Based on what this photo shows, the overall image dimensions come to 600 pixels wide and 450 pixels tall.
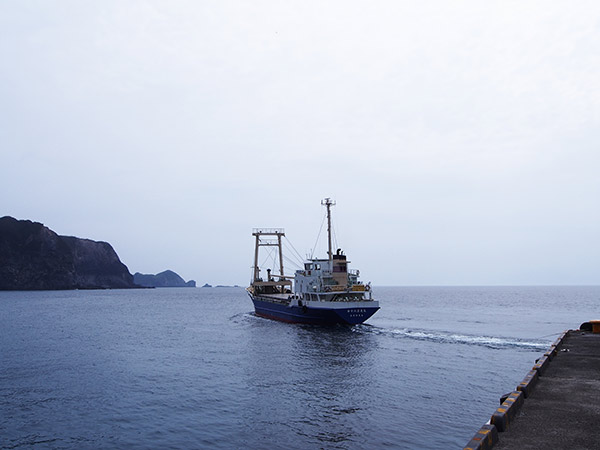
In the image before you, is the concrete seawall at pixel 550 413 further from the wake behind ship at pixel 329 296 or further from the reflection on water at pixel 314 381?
the wake behind ship at pixel 329 296

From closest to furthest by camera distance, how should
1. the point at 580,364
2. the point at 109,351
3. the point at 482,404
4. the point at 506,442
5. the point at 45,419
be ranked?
the point at 506,442, the point at 580,364, the point at 45,419, the point at 482,404, the point at 109,351

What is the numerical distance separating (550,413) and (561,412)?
356 millimetres

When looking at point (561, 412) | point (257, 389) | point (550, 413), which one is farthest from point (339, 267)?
point (550, 413)

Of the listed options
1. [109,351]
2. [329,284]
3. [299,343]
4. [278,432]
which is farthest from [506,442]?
[329,284]

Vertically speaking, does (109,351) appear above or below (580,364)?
below

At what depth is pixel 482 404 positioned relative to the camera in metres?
22.5

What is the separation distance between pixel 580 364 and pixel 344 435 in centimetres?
948

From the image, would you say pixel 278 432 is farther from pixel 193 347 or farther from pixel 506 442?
pixel 193 347

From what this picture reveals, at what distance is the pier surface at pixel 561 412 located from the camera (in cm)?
901

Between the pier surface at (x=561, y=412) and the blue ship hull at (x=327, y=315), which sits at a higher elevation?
the pier surface at (x=561, y=412)

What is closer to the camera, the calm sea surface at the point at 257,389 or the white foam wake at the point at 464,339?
the calm sea surface at the point at 257,389

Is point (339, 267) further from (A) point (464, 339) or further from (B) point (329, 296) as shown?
(A) point (464, 339)

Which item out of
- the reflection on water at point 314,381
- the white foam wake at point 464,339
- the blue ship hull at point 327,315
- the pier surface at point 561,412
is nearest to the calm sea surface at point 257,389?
the reflection on water at point 314,381

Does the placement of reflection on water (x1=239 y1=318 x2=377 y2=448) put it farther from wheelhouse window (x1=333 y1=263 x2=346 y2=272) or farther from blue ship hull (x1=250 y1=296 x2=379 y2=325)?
wheelhouse window (x1=333 y1=263 x2=346 y2=272)
